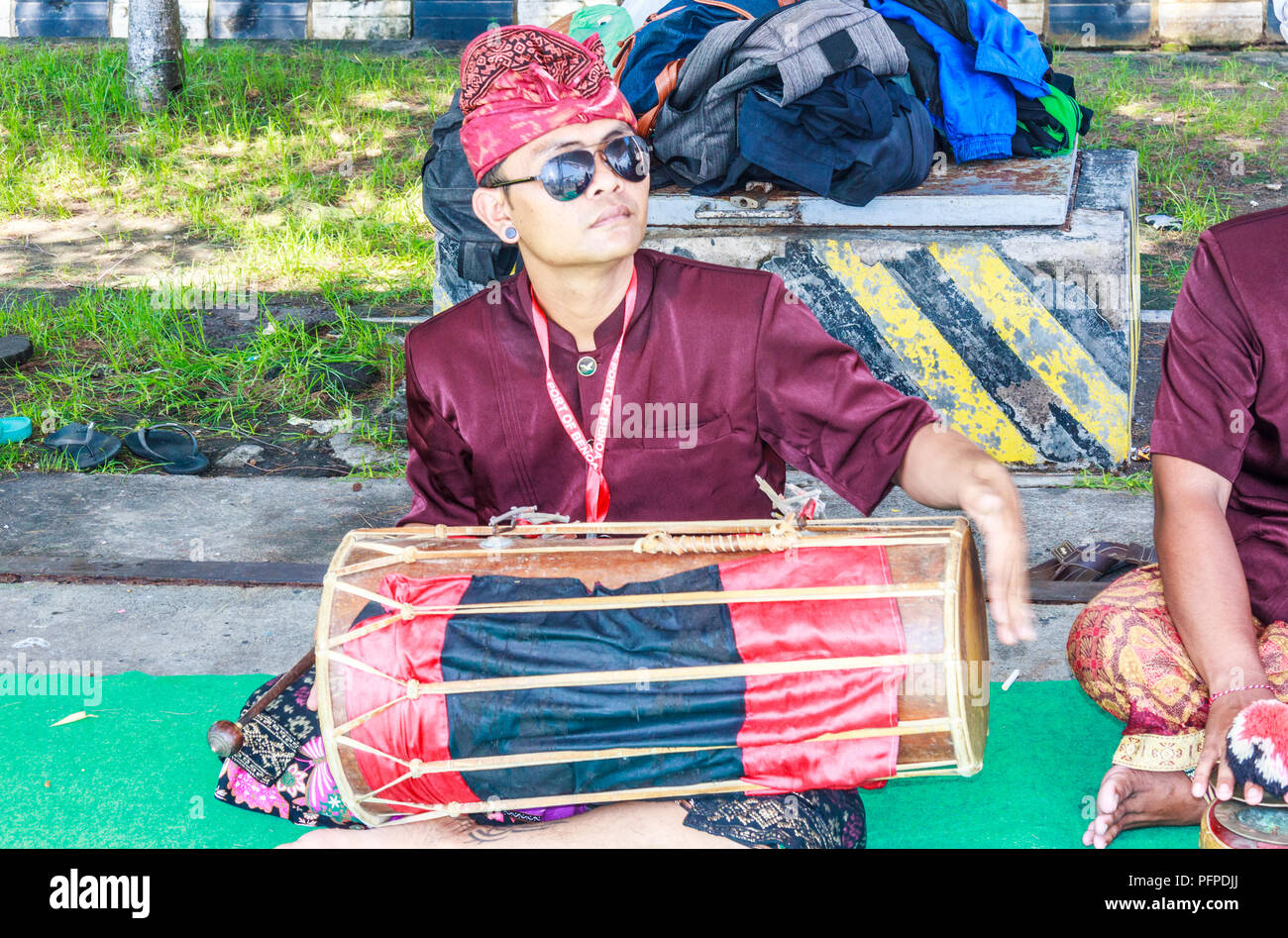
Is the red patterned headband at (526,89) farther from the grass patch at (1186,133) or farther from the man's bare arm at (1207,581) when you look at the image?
the grass patch at (1186,133)

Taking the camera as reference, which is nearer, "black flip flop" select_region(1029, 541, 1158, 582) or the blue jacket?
"black flip flop" select_region(1029, 541, 1158, 582)

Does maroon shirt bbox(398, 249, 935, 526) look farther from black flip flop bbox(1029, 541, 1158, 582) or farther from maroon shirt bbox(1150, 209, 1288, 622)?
black flip flop bbox(1029, 541, 1158, 582)

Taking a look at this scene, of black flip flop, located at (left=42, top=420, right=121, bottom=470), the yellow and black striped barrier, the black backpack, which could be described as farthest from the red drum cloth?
black flip flop, located at (left=42, top=420, right=121, bottom=470)

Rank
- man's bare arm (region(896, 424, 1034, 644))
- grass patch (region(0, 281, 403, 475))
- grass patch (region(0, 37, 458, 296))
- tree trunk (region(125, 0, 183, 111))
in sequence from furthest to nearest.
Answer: tree trunk (region(125, 0, 183, 111)), grass patch (region(0, 37, 458, 296)), grass patch (region(0, 281, 403, 475)), man's bare arm (region(896, 424, 1034, 644))

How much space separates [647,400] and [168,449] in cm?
258

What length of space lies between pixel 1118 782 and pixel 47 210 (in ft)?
20.5

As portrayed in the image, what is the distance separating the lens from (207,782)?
2.77 metres

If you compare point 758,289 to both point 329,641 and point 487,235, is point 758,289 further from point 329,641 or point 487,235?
point 487,235

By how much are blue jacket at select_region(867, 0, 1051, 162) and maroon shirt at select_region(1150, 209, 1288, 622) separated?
1.97 metres

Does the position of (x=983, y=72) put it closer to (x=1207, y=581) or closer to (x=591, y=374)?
(x=591, y=374)

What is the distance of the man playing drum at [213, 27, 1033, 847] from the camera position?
7.99 feet

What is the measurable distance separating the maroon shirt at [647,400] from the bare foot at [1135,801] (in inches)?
28.7

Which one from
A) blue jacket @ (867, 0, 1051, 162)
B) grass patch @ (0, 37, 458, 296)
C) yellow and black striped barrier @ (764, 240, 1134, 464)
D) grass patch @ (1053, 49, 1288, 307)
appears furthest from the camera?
grass patch @ (0, 37, 458, 296)

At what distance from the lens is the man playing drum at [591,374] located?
7.99 ft
